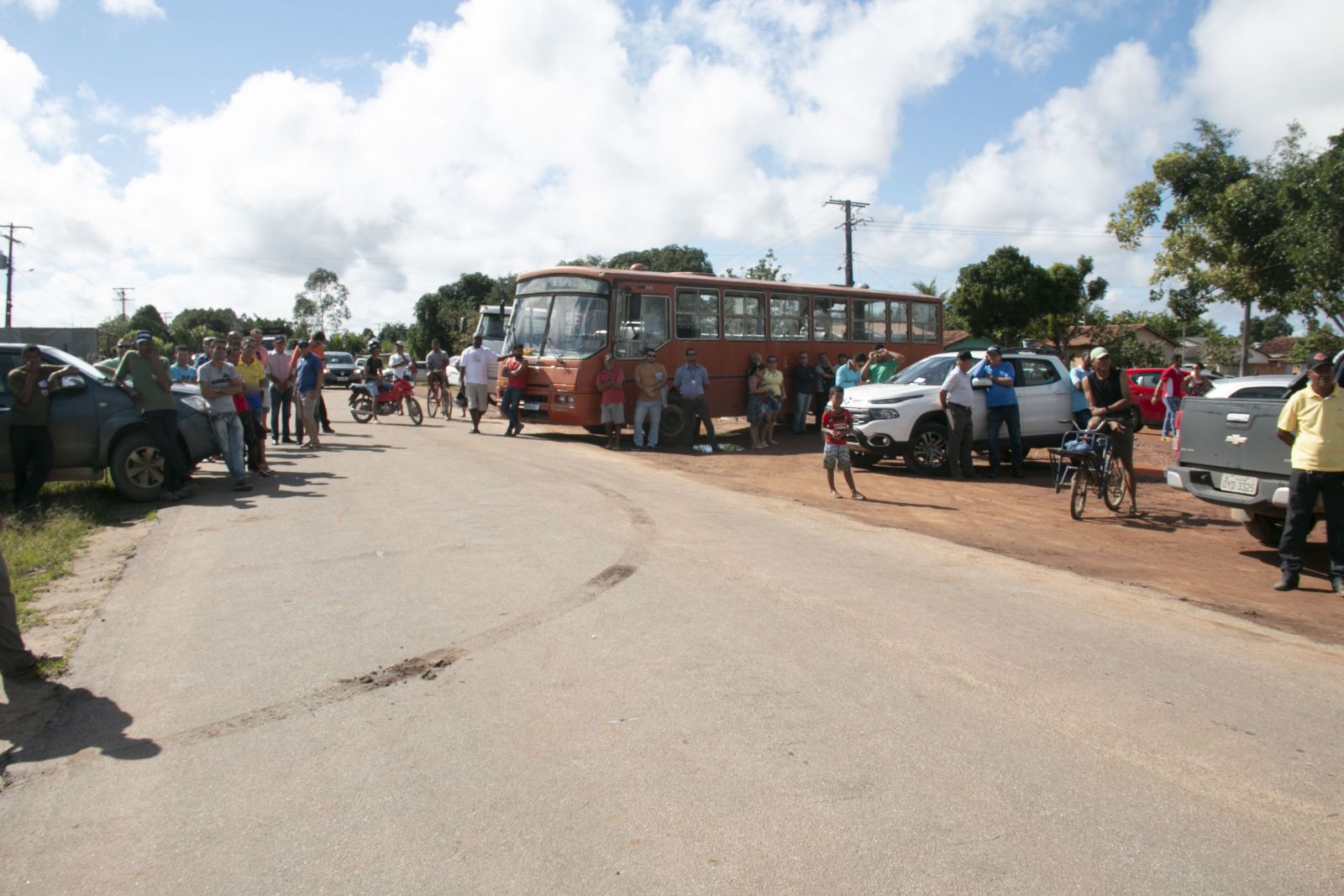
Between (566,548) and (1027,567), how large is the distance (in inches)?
156

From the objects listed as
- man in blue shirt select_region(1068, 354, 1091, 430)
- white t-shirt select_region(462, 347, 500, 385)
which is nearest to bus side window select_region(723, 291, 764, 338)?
white t-shirt select_region(462, 347, 500, 385)

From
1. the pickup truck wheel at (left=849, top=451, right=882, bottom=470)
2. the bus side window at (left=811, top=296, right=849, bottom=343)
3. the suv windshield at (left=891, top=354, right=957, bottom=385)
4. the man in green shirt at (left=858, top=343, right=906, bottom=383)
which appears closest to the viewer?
the suv windshield at (left=891, top=354, right=957, bottom=385)

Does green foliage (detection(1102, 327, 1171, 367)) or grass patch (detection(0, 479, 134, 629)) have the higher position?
green foliage (detection(1102, 327, 1171, 367))

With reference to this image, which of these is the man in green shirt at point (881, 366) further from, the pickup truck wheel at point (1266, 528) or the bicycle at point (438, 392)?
the bicycle at point (438, 392)

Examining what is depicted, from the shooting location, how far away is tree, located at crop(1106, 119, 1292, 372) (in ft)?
72.2

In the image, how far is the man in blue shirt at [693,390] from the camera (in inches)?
695

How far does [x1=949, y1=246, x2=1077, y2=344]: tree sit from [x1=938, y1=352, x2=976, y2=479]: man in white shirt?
33.8m

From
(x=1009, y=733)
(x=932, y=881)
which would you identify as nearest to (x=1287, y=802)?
(x=1009, y=733)

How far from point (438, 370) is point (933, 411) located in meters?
13.1

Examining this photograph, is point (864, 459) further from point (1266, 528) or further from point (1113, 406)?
point (1266, 528)

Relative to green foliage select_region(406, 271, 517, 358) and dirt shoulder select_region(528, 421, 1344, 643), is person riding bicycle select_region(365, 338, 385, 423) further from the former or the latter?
green foliage select_region(406, 271, 517, 358)

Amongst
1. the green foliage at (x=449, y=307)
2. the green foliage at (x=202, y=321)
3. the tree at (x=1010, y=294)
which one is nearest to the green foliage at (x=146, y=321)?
the green foliage at (x=202, y=321)

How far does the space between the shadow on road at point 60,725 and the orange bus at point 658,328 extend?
1257cm

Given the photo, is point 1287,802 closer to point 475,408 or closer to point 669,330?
point 669,330
